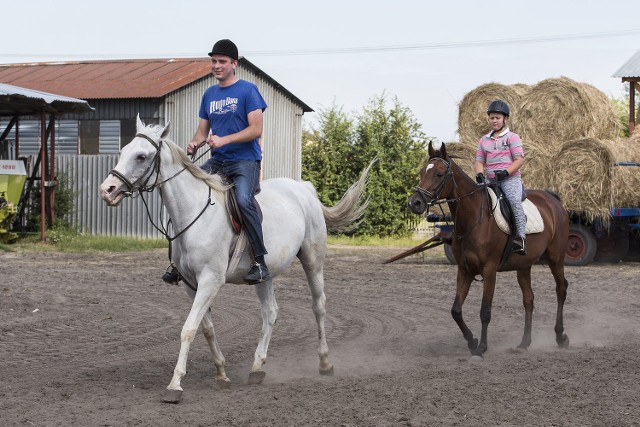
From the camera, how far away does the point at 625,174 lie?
56.9 ft

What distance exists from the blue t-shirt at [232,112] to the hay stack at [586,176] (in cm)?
1121

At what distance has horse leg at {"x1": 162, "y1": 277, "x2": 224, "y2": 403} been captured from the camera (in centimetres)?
628

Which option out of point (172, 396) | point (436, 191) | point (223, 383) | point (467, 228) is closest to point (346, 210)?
point (436, 191)

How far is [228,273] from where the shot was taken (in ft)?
23.3

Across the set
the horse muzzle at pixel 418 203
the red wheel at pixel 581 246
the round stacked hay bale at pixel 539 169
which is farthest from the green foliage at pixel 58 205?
the horse muzzle at pixel 418 203

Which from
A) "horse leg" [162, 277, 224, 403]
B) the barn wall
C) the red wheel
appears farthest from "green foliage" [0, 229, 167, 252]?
"horse leg" [162, 277, 224, 403]

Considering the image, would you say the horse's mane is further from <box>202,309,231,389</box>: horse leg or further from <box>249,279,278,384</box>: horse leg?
<box>249,279,278,384</box>: horse leg

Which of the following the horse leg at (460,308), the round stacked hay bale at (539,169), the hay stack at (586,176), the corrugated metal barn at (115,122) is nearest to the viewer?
the horse leg at (460,308)

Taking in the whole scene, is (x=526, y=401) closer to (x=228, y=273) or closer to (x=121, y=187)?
(x=228, y=273)

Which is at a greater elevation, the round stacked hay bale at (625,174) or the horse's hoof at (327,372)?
the round stacked hay bale at (625,174)

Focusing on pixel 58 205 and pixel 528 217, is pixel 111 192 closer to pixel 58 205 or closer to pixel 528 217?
pixel 528 217

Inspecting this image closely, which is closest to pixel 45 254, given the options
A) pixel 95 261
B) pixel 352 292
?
pixel 95 261

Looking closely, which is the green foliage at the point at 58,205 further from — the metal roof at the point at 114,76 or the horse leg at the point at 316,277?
the horse leg at the point at 316,277

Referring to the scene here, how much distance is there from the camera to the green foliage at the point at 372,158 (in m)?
28.5
